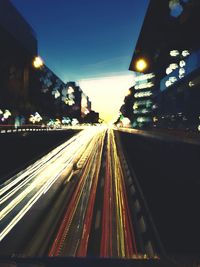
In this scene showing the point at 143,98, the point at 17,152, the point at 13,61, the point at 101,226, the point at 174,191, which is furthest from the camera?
the point at 143,98

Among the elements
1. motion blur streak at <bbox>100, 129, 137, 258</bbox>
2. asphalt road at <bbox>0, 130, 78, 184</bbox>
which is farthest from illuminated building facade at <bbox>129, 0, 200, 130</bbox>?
asphalt road at <bbox>0, 130, 78, 184</bbox>

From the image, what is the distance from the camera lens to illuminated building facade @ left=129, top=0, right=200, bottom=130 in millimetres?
44344

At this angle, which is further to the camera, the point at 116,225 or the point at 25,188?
the point at 25,188

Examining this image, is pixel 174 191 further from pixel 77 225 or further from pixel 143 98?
pixel 143 98

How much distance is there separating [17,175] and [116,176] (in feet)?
21.5

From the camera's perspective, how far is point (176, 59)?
65.1 metres

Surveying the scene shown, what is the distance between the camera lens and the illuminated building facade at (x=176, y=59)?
145 feet

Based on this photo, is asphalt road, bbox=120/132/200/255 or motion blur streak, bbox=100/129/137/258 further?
asphalt road, bbox=120/132/200/255

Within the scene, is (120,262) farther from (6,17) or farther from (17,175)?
(6,17)

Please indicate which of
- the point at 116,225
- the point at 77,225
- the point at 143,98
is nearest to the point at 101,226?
the point at 116,225

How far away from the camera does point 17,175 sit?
22.2 meters

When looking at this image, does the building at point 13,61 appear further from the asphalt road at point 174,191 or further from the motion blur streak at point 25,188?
the asphalt road at point 174,191

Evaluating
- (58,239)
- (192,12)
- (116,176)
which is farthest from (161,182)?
(192,12)

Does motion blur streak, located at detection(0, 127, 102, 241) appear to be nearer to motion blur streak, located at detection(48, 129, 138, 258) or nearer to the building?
motion blur streak, located at detection(48, 129, 138, 258)
